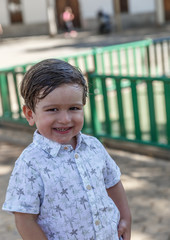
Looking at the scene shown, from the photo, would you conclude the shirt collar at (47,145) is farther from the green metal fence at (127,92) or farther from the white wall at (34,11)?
the white wall at (34,11)

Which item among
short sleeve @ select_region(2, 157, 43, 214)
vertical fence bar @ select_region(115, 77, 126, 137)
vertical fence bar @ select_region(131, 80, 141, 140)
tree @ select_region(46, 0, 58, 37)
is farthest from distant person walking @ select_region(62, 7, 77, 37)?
short sleeve @ select_region(2, 157, 43, 214)

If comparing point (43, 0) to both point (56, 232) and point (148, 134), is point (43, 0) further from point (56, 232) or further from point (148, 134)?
point (56, 232)

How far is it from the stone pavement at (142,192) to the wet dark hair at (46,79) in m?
1.97

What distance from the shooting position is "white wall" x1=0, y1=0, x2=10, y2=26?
99.0ft

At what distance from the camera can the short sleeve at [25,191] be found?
5.87ft

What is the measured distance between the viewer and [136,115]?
5.41 m

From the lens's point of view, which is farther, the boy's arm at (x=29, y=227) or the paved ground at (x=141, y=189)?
the paved ground at (x=141, y=189)

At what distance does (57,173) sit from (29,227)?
0.21 metres

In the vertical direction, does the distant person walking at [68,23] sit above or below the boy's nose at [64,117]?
below

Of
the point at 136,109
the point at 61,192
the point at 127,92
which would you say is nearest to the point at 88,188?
the point at 61,192

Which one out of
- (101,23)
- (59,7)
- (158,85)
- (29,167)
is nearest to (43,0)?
(59,7)

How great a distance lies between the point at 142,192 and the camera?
4328mm

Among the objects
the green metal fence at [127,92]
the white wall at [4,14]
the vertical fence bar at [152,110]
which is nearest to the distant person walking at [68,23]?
the white wall at [4,14]

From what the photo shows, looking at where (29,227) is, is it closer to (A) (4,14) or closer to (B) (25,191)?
(B) (25,191)
